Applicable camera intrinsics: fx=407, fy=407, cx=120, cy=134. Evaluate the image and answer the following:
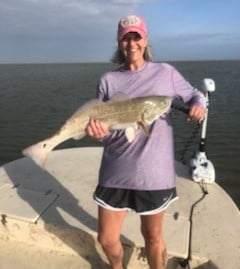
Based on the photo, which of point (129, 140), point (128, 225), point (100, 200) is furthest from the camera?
point (128, 225)

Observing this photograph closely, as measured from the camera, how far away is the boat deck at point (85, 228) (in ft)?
13.1

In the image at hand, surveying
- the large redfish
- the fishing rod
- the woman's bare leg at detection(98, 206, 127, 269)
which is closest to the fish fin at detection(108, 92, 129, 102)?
the large redfish

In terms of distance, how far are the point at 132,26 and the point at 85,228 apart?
88.4 inches

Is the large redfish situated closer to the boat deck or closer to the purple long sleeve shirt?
the purple long sleeve shirt

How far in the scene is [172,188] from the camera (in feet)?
10.7

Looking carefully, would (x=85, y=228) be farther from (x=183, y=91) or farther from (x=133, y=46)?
(x=133, y=46)

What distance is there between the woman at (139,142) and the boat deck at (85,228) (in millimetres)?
877

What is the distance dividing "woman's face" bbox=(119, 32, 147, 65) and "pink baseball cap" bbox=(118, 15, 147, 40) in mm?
33

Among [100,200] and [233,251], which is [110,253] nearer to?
[100,200]

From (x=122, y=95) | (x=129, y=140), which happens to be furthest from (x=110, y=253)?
(x=122, y=95)

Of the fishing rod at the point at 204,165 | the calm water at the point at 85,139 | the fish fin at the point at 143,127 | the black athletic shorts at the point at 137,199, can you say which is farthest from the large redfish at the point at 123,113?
the calm water at the point at 85,139

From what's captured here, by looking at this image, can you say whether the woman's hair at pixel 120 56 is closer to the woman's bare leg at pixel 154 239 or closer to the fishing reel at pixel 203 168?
the woman's bare leg at pixel 154 239

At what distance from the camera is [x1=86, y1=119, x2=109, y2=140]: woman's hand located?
309 cm

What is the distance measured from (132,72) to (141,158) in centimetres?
67
